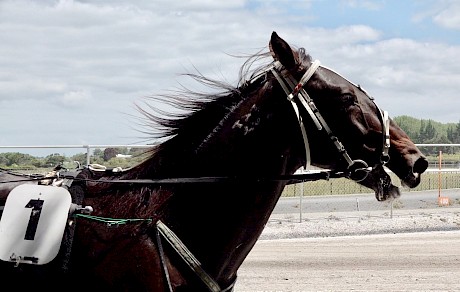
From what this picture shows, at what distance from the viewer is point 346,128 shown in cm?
382

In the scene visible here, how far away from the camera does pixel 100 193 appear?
390 centimetres

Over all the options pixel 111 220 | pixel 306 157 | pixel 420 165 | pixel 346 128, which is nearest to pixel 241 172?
pixel 306 157

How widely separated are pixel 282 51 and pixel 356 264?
719 centimetres

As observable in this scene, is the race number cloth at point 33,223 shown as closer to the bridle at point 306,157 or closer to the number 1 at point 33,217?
the number 1 at point 33,217

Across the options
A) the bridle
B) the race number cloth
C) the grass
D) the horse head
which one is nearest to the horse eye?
the horse head

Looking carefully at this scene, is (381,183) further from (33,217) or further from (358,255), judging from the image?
(358,255)

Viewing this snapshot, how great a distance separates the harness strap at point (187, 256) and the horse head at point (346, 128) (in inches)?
33.2

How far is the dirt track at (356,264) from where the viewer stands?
8828mm

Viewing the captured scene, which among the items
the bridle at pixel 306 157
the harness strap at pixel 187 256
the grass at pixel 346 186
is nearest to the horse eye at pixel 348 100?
the bridle at pixel 306 157

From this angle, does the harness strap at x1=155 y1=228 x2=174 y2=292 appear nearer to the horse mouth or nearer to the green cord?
the green cord

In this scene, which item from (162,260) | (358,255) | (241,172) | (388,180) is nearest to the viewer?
(162,260)

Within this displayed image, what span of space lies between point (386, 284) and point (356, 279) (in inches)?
17.9

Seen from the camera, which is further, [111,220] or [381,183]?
[381,183]

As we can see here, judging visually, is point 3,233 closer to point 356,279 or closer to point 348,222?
point 356,279
